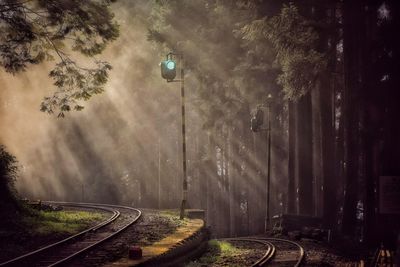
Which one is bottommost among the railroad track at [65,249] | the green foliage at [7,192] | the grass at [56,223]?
the railroad track at [65,249]

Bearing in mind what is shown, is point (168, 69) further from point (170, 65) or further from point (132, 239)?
point (132, 239)

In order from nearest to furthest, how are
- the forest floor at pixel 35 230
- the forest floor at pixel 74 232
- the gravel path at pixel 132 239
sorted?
the gravel path at pixel 132 239 → the forest floor at pixel 74 232 → the forest floor at pixel 35 230

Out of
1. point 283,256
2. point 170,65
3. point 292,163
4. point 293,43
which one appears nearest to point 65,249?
point 283,256

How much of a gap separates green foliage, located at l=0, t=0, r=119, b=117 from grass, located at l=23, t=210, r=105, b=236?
11.5 feet

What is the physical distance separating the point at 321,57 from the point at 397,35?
2.31 m

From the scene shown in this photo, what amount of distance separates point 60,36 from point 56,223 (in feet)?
18.6

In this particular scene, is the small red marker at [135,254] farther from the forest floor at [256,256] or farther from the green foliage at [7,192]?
the green foliage at [7,192]

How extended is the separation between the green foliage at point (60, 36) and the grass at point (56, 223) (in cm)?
349

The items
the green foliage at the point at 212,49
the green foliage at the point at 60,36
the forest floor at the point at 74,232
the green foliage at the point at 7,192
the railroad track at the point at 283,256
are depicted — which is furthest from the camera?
the green foliage at the point at 212,49

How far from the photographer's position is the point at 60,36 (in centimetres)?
1371

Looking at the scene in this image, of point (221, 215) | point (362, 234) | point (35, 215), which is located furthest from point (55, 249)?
point (221, 215)

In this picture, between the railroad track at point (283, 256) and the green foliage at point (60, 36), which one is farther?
the green foliage at point (60, 36)

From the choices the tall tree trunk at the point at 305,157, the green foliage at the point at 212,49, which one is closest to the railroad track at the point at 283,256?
the tall tree trunk at the point at 305,157

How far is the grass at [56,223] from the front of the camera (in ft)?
44.1
